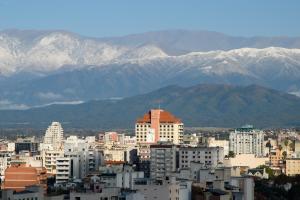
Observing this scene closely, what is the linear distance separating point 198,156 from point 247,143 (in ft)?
74.8

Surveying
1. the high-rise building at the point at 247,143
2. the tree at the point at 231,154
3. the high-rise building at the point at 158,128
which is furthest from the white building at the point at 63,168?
the high-rise building at the point at 247,143

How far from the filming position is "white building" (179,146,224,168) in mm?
49500

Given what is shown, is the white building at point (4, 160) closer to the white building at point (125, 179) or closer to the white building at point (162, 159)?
the white building at point (162, 159)

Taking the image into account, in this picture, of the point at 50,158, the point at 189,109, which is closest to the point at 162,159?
the point at 50,158

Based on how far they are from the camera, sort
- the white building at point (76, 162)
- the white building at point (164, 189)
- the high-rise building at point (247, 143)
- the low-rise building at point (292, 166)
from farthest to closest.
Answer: the high-rise building at point (247, 143) < the low-rise building at point (292, 166) < the white building at point (76, 162) < the white building at point (164, 189)

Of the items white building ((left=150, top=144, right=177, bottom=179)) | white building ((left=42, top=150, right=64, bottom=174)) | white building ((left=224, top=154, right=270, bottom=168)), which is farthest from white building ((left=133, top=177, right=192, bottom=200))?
white building ((left=224, top=154, right=270, bottom=168))

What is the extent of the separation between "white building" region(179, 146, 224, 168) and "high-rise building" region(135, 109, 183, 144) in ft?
39.3

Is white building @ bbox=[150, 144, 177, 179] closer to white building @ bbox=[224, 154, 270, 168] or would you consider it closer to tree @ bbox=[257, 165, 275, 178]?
tree @ bbox=[257, 165, 275, 178]

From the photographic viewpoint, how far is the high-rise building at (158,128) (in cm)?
6359

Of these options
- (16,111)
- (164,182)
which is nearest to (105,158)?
(164,182)

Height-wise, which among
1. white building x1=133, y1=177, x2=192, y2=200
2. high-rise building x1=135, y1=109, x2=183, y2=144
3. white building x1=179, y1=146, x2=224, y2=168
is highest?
high-rise building x1=135, y1=109, x2=183, y2=144

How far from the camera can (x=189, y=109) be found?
149 m

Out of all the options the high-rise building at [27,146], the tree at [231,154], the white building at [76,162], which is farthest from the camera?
the high-rise building at [27,146]

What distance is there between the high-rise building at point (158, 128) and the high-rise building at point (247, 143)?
6333mm
